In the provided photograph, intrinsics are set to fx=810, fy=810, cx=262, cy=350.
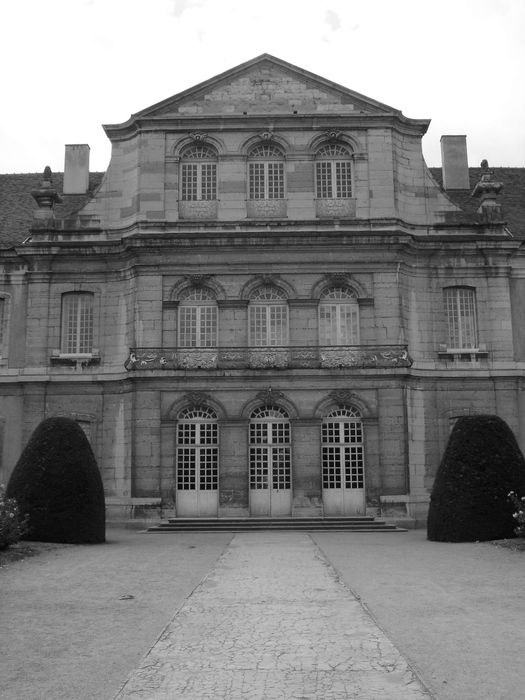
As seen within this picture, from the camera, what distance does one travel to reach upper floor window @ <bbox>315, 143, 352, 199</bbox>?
24969mm

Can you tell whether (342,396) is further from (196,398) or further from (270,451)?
(196,398)

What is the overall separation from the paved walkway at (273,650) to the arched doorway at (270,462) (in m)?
11.8

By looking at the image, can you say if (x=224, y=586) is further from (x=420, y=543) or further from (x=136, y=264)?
(x=136, y=264)

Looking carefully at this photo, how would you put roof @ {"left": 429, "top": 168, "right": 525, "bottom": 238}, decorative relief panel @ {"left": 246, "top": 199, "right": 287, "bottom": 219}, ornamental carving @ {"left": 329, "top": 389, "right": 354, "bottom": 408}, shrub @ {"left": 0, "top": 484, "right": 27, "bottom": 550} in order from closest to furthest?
shrub @ {"left": 0, "top": 484, "right": 27, "bottom": 550} < ornamental carving @ {"left": 329, "top": 389, "right": 354, "bottom": 408} < decorative relief panel @ {"left": 246, "top": 199, "right": 287, "bottom": 219} < roof @ {"left": 429, "top": 168, "right": 525, "bottom": 238}

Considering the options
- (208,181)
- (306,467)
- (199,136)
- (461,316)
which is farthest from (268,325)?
(199,136)

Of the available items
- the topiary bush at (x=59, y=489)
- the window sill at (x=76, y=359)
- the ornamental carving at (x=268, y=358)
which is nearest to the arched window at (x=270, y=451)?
the ornamental carving at (x=268, y=358)

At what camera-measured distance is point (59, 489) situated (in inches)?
680

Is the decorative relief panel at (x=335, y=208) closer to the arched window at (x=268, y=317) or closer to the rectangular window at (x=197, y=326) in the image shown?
the arched window at (x=268, y=317)

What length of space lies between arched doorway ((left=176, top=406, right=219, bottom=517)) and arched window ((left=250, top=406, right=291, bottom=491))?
110cm

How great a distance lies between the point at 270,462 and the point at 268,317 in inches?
169

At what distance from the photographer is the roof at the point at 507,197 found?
26.6m

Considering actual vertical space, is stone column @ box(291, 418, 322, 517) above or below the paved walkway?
above

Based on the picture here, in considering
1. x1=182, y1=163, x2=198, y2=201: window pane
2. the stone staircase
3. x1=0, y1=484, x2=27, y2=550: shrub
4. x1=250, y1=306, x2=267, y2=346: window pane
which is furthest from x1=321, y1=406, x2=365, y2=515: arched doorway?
x1=0, y1=484, x2=27, y2=550: shrub

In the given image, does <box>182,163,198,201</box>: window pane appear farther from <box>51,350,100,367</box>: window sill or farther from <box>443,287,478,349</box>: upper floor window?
<box>443,287,478,349</box>: upper floor window
